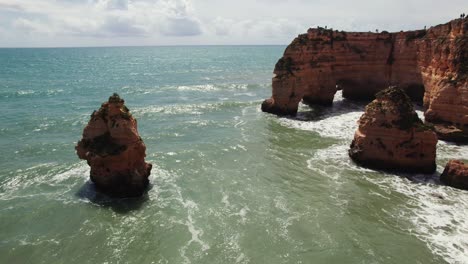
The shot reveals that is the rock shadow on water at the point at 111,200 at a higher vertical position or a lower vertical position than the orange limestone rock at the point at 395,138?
lower

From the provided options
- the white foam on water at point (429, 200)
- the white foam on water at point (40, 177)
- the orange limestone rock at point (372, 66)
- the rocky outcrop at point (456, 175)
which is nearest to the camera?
the white foam on water at point (429, 200)

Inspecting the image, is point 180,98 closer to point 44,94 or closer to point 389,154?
point 44,94

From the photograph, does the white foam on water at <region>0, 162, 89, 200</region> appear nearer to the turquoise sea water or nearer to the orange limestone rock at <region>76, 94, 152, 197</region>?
the turquoise sea water

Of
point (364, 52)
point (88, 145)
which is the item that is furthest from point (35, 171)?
point (364, 52)

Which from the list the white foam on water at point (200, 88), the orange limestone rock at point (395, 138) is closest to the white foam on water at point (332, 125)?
the orange limestone rock at point (395, 138)

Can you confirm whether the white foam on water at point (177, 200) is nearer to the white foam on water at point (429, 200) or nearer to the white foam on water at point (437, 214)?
the white foam on water at point (429, 200)

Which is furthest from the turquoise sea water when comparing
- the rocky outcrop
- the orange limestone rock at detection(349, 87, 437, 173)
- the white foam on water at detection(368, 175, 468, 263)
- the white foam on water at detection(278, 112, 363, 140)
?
the orange limestone rock at detection(349, 87, 437, 173)

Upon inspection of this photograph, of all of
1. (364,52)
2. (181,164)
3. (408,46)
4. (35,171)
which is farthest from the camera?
(364,52)
